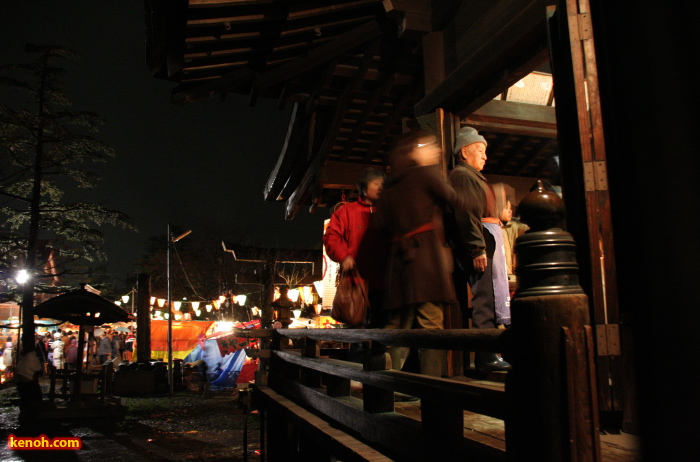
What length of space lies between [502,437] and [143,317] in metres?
22.3

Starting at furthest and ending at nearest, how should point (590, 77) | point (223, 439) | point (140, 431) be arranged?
point (140, 431) → point (223, 439) → point (590, 77)

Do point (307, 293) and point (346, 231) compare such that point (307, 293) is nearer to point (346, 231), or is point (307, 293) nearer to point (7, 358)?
point (7, 358)

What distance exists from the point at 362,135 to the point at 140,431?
9553mm

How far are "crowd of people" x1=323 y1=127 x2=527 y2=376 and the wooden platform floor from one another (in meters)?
0.48

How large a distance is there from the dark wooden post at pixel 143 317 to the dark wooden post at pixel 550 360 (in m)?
23.0

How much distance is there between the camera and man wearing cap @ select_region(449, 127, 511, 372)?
3984 millimetres

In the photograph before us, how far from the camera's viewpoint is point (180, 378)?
20.8m

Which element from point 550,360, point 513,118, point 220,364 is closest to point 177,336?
point 220,364

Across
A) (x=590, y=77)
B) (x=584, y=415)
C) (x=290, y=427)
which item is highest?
(x=590, y=77)

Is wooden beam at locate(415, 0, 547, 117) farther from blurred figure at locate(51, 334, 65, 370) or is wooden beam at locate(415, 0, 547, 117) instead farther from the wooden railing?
blurred figure at locate(51, 334, 65, 370)

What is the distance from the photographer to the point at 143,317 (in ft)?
73.3

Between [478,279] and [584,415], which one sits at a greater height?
[478,279]

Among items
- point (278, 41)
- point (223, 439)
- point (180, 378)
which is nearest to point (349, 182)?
point (278, 41)

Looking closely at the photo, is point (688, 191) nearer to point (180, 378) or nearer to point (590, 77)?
point (590, 77)
